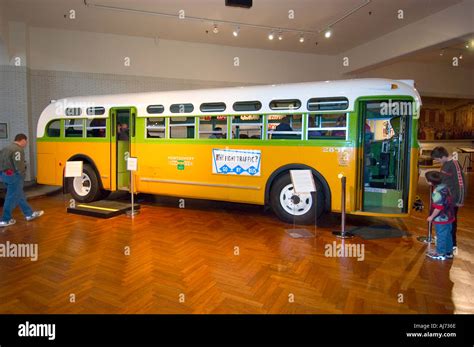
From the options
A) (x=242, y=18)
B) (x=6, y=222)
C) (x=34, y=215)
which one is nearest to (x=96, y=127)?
(x=34, y=215)

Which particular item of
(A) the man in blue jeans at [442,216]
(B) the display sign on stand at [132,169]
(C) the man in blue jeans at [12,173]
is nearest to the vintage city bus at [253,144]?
(B) the display sign on stand at [132,169]

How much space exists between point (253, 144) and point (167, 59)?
6.70 meters

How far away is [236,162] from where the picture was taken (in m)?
6.14

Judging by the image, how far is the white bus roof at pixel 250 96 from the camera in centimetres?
513

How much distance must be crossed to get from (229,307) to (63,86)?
10.1 m

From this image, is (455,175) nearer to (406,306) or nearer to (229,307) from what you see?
(406,306)

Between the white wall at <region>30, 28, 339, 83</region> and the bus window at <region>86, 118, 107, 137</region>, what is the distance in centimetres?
418

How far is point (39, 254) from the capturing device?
436 centimetres

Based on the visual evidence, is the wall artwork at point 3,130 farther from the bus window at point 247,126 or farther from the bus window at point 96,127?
the bus window at point 247,126

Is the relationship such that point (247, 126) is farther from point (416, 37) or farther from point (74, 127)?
point (416, 37)

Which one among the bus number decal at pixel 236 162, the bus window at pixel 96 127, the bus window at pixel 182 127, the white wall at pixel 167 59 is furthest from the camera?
the white wall at pixel 167 59

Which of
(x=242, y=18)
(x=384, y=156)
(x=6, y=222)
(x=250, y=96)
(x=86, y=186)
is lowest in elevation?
(x=6, y=222)

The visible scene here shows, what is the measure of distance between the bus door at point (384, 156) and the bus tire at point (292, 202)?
75cm
